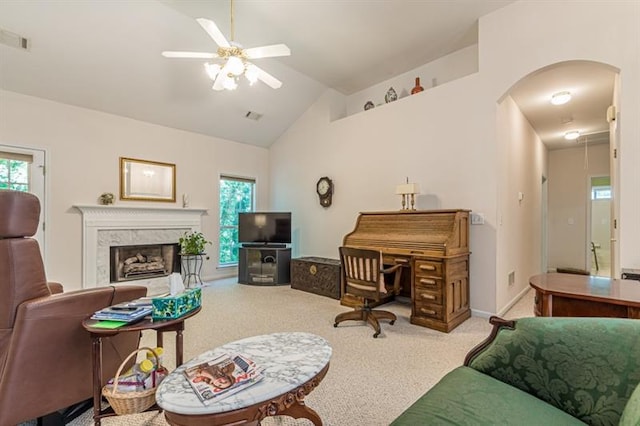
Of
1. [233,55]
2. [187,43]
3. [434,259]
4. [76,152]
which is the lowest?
[434,259]

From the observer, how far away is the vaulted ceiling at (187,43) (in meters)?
3.29

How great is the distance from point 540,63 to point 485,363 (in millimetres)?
3236

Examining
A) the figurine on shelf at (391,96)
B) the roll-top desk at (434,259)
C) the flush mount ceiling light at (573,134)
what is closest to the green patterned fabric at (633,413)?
the roll-top desk at (434,259)

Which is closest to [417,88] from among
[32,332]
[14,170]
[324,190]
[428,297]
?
[324,190]

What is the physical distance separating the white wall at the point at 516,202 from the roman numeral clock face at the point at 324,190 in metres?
2.70

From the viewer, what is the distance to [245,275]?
A: 5.41 m

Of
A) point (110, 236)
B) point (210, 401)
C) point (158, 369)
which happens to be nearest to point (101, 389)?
point (158, 369)

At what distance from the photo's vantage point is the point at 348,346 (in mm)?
2711

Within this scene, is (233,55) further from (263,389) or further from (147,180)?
(147,180)

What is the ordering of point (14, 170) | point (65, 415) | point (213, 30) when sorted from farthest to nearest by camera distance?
point (14, 170) → point (213, 30) → point (65, 415)

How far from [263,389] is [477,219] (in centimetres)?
325

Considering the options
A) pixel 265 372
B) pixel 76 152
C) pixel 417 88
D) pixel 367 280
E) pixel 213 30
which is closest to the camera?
pixel 265 372

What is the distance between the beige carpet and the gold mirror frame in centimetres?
196

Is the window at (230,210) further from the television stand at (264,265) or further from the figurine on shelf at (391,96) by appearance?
the figurine on shelf at (391,96)
